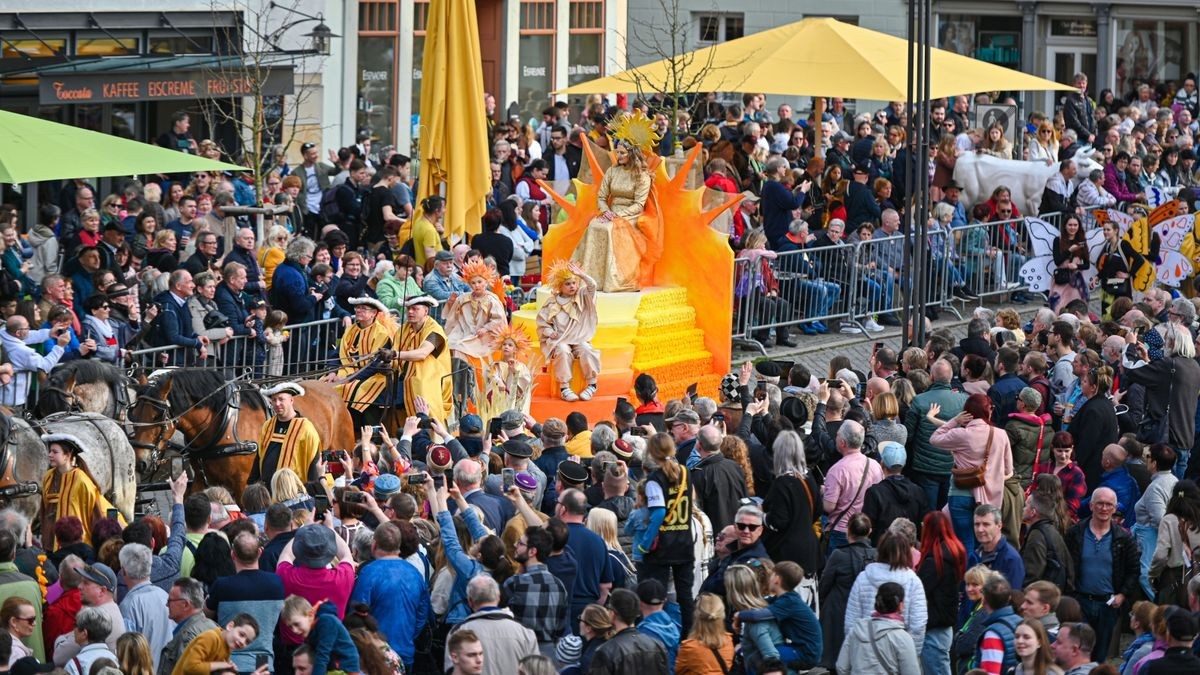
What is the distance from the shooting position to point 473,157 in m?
20.6

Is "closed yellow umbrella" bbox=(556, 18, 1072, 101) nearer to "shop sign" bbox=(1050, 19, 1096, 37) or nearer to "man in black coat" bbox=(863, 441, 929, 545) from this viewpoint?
"man in black coat" bbox=(863, 441, 929, 545)

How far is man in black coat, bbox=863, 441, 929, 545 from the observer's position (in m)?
13.6

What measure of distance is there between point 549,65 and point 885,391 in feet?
67.3

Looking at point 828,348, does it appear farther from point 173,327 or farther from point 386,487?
point 386,487

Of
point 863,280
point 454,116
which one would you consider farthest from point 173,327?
point 863,280

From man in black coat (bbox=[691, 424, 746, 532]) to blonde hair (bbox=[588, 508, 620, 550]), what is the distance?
3.92ft

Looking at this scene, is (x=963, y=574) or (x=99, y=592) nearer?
(x=99, y=592)


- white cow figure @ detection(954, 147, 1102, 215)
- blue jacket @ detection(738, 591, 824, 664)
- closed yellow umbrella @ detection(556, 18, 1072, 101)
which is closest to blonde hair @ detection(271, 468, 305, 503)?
blue jacket @ detection(738, 591, 824, 664)

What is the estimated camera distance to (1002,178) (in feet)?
80.2

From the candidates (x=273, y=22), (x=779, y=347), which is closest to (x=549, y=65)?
(x=273, y=22)

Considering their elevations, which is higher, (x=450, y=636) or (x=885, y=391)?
(x=885, y=391)

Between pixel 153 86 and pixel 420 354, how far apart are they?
10.6 m

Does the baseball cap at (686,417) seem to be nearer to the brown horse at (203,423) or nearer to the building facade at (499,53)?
the brown horse at (203,423)

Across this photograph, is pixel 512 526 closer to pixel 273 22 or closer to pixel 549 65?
pixel 273 22
